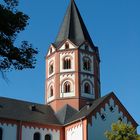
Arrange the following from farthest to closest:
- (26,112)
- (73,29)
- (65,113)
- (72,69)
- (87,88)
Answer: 1. (73,29)
2. (72,69)
3. (87,88)
4. (65,113)
5. (26,112)

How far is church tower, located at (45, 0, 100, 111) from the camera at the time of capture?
4869cm

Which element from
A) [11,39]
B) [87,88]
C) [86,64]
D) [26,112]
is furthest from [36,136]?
[11,39]

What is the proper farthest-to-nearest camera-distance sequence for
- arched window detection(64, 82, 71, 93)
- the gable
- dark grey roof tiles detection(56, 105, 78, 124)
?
1. arched window detection(64, 82, 71, 93)
2. dark grey roof tiles detection(56, 105, 78, 124)
3. the gable

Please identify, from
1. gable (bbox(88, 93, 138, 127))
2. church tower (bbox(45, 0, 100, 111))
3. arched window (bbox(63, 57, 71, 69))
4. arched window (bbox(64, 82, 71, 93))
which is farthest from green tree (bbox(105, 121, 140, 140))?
arched window (bbox(63, 57, 71, 69))

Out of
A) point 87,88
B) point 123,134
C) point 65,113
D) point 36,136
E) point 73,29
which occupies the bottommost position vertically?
point 123,134

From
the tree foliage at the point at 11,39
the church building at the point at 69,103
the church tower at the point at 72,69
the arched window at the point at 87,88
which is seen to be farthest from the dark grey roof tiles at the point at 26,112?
the tree foliage at the point at 11,39

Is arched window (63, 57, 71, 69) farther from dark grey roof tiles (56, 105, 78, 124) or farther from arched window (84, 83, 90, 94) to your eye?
dark grey roof tiles (56, 105, 78, 124)

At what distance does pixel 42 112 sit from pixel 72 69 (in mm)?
6792

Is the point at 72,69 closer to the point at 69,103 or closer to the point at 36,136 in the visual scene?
the point at 69,103

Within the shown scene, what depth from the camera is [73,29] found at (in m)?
53.3

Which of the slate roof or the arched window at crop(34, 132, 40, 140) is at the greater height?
the slate roof

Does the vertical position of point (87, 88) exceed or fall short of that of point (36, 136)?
it exceeds it

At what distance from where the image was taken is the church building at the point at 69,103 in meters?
43.0

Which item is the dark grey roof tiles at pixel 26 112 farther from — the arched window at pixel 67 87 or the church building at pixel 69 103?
the arched window at pixel 67 87
